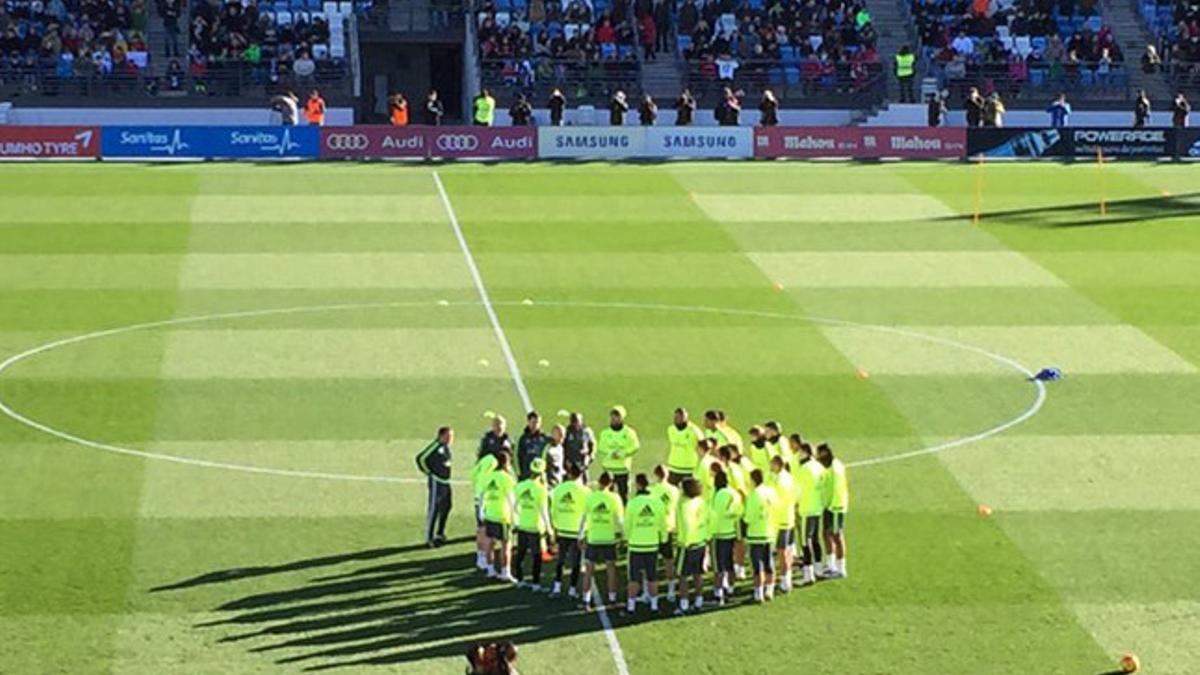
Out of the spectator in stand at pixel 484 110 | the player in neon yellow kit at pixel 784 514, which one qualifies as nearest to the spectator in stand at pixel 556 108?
the spectator in stand at pixel 484 110

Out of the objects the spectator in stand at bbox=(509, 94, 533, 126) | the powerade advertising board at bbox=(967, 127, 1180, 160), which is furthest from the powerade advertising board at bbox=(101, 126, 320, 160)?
the powerade advertising board at bbox=(967, 127, 1180, 160)

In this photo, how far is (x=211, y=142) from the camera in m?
60.8

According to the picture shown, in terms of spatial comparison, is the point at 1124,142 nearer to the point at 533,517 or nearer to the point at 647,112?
the point at 647,112

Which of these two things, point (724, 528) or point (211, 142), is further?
point (211, 142)

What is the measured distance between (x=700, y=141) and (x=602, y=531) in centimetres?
3798

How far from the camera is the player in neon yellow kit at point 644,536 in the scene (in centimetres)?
2553

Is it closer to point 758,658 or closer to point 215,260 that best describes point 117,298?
point 215,260

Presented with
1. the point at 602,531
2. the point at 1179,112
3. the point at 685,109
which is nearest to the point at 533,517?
the point at 602,531

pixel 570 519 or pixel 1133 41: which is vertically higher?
pixel 570 519

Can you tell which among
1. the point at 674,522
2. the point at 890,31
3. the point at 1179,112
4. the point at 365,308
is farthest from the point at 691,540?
the point at 890,31

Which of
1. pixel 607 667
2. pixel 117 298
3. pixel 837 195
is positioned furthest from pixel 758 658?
pixel 837 195

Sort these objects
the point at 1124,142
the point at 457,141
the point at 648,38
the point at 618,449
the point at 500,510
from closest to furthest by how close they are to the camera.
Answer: the point at 500,510
the point at 618,449
the point at 457,141
the point at 1124,142
the point at 648,38

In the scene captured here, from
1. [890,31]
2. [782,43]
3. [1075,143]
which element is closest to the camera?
[1075,143]

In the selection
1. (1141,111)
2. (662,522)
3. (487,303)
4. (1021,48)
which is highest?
(662,522)
